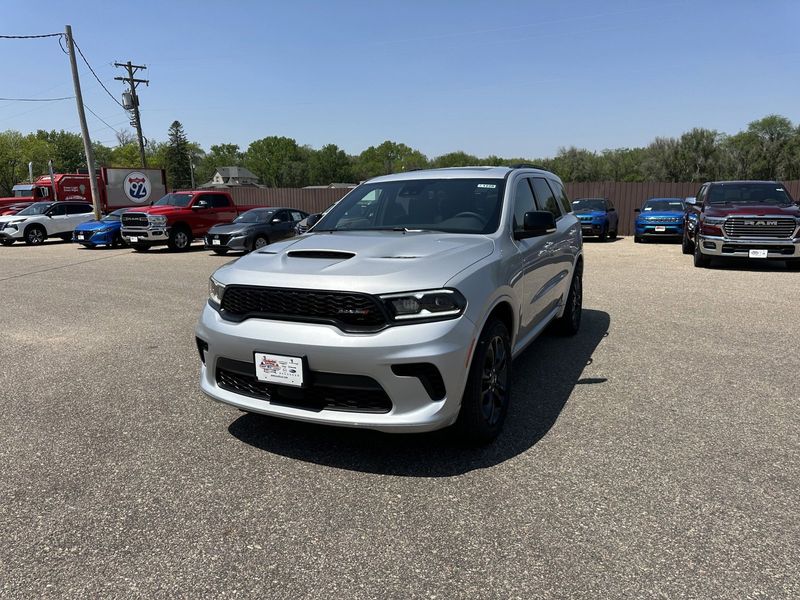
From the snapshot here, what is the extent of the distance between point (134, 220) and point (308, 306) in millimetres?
16687

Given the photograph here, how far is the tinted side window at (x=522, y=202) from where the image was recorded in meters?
4.37

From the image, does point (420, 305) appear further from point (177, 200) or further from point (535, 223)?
point (177, 200)

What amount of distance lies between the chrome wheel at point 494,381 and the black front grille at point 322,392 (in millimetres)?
708

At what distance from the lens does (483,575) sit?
235 centimetres

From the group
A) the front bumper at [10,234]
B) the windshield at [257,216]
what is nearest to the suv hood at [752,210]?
the windshield at [257,216]

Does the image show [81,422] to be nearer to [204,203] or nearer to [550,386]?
[550,386]

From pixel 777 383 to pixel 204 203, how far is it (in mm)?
17383

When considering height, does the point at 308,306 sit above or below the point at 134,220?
below

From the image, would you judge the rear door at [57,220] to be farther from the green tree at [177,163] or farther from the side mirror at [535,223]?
the green tree at [177,163]

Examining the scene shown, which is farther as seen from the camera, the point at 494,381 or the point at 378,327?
the point at 494,381

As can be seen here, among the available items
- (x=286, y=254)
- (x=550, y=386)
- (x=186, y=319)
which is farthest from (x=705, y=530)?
(x=186, y=319)

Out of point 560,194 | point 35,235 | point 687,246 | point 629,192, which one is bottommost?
point 687,246

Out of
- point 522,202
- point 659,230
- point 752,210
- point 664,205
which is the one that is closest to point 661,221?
point 659,230

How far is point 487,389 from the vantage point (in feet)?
11.5
